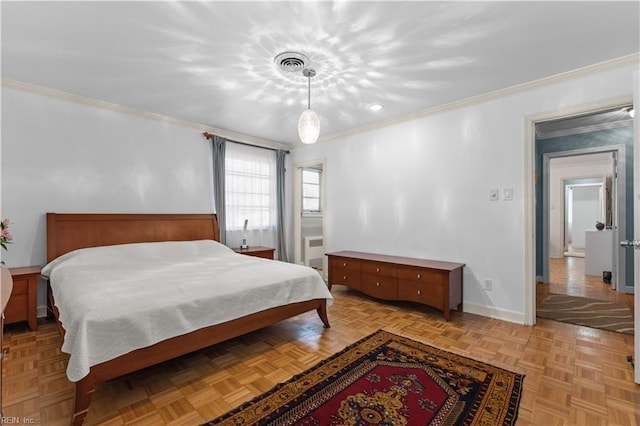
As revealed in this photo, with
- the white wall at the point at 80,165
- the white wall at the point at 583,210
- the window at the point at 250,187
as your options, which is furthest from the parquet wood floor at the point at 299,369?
the white wall at the point at 583,210

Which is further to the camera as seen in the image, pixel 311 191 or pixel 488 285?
pixel 311 191

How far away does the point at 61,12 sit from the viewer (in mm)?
1989

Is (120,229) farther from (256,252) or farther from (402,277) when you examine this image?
(402,277)

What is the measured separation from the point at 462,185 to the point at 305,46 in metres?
2.38

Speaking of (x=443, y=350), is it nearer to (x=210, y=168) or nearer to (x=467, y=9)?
(x=467, y=9)

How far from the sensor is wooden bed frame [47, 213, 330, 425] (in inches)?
68.7

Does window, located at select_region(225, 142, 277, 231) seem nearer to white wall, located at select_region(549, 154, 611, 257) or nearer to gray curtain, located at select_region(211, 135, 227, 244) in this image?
gray curtain, located at select_region(211, 135, 227, 244)

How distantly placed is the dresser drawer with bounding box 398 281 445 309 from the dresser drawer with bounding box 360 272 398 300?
0.27ft

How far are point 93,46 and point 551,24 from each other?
11.2ft

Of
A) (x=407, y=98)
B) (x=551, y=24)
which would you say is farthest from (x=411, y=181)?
A: (x=551, y=24)

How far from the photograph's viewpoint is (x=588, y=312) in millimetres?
3467

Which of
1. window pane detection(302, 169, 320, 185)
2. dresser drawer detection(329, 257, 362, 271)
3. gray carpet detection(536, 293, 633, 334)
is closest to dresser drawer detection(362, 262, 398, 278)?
dresser drawer detection(329, 257, 362, 271)

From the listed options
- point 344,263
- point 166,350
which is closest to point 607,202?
point 344,263

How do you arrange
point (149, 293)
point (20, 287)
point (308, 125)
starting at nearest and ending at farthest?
point (149, 293) < point (308, 125) < point (20, 287)
